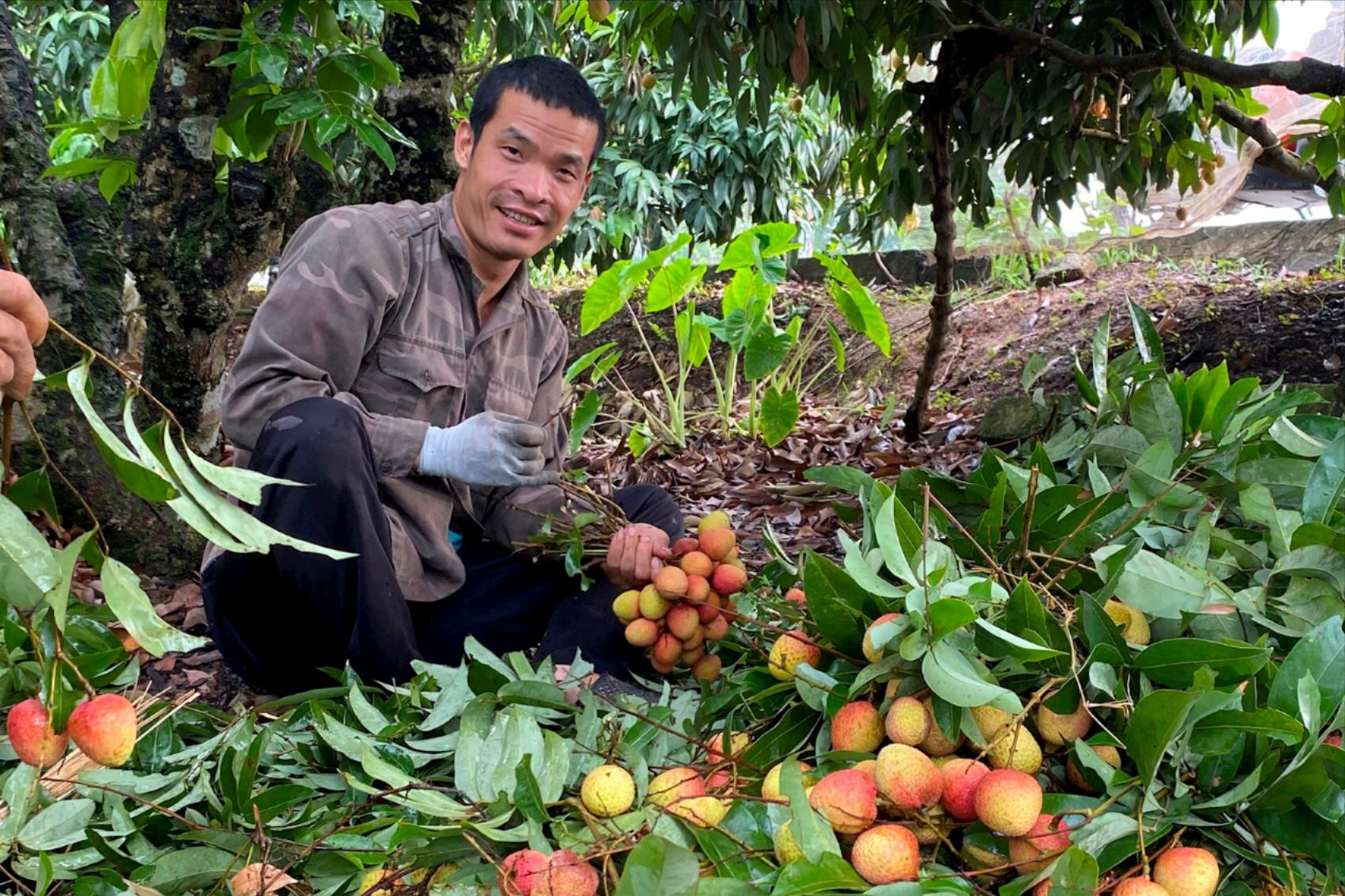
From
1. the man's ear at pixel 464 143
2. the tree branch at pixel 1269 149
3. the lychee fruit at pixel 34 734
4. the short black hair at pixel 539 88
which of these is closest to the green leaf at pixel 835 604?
the lychee fruit at pixel 34 734

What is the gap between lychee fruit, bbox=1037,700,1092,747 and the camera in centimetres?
92

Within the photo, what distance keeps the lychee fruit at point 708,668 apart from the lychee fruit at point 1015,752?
58cm

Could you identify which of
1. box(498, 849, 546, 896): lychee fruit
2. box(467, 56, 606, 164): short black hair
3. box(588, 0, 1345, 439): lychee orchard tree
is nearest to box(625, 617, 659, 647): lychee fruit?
box(498, 849, 546, 896): lychee fruit

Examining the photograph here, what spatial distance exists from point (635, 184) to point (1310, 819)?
4.50 metres

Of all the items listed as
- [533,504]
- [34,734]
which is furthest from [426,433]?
[34,734]

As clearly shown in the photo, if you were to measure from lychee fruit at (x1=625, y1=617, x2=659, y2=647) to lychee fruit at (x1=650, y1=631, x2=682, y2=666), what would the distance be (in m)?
0.01

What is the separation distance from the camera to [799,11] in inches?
71.0

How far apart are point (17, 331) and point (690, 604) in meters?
0.89

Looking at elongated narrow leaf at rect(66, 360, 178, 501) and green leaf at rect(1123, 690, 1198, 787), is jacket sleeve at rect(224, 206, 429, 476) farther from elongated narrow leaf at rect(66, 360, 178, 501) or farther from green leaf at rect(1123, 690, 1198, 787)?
green leaf at rect(1123, 690, 1198, 787)

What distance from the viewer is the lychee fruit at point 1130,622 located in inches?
40.4

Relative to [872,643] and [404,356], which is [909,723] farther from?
[404,356]

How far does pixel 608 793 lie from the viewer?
96 centimetres

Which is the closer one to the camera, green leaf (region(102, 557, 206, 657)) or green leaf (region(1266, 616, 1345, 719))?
green leaf (region(102, 557, 206, 657))

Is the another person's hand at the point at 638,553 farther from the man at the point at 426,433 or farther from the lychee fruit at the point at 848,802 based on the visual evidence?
the lychee fruit at the point at 848,802
